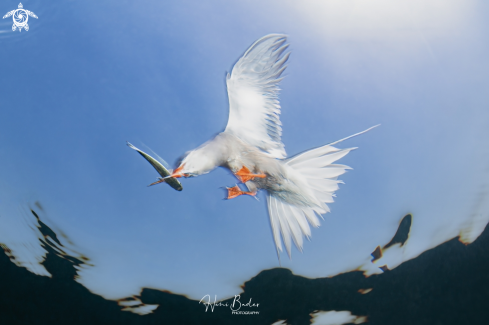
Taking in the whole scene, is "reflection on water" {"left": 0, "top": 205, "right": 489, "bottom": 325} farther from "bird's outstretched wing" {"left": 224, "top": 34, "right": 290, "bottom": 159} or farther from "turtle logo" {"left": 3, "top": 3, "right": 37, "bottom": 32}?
"turtle logo" {"left": 3, "top": 3, "right": 37, "bottom": 32}

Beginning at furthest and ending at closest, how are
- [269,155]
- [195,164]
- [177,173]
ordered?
1. [269,155]
2. [195,164]
3. [177,173]

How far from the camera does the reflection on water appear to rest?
3.64m

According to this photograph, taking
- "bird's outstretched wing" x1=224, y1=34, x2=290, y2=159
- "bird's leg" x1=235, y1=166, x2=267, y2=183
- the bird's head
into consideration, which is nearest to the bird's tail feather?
"bird's outstretched wing" x1=224, y1=34, x2=290, y2=159

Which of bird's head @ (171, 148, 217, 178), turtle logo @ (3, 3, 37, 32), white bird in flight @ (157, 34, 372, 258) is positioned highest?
turtle logo @ (3, 3, 37, 32)

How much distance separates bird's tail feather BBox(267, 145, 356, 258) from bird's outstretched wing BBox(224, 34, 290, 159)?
19cm

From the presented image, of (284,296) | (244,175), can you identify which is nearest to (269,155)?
(244,175)

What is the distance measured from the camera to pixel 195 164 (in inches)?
55.8

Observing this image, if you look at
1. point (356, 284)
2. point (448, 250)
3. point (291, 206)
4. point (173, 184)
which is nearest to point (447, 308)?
point (448, 250)

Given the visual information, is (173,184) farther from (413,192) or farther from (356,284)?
(356,284)

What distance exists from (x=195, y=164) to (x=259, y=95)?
701mm

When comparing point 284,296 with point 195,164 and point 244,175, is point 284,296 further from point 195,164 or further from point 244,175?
point 195,164

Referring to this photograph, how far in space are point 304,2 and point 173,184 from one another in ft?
6.31

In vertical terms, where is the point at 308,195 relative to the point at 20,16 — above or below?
below

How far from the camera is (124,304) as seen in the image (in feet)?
12.6
